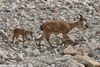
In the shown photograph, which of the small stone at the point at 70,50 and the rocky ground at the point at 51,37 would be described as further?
the small stone at the point at 70,50

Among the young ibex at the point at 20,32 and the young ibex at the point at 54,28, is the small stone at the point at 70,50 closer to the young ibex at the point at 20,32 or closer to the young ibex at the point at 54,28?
the young ibex at the point at 54,28

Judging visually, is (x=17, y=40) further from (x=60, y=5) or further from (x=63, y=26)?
(x=60, y=5)

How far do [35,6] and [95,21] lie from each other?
266cm

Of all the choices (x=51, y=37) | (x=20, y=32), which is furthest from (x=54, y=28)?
(x=20, y=32)

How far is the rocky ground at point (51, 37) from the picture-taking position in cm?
984

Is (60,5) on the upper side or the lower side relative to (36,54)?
lower

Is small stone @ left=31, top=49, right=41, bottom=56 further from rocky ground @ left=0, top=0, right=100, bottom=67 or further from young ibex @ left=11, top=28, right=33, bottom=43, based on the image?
young ibex @ left=11, top=28, right=33, bottom=43

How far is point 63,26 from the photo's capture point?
12789 millimetres

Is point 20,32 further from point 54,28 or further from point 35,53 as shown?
point 35,53

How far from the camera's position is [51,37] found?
523 inches

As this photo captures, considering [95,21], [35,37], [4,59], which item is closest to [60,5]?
[95,21]

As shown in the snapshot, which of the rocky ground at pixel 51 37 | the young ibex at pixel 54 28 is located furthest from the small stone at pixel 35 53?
the young ibex at pixel 54 28

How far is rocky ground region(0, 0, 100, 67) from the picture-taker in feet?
32.3

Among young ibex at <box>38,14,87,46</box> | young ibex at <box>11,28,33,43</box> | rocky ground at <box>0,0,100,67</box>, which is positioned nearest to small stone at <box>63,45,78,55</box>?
rocky ground at <box>0,0,100,67</box>
